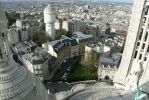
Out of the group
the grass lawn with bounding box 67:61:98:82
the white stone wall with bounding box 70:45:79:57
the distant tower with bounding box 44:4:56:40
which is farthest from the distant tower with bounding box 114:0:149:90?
the distant tower with bounding box 44:4:56:40

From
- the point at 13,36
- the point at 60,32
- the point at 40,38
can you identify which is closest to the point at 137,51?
the point at 13,36

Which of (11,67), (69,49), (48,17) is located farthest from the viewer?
(48,17)

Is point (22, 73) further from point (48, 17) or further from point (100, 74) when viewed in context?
point (48, 17)

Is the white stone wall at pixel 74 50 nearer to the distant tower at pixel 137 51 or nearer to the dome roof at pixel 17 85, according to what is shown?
the distant tower at pixel 137 51

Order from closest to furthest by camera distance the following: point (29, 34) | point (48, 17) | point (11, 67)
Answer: point (11, 67)
point (48, 17)
point (29, 34)

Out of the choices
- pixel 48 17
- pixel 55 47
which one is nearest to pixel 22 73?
pixel 55 47

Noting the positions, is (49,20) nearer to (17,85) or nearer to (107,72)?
(107,72)
